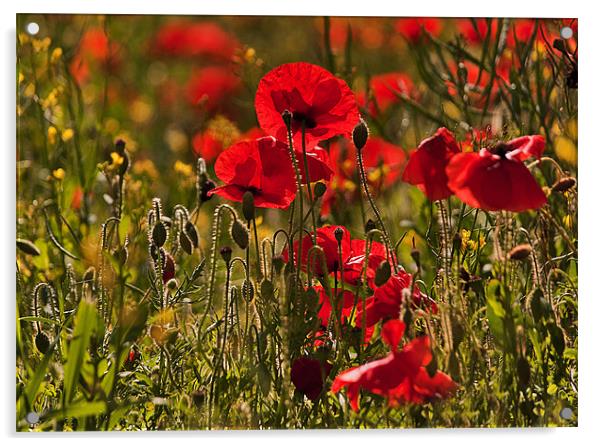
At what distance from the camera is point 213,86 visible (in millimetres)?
3014

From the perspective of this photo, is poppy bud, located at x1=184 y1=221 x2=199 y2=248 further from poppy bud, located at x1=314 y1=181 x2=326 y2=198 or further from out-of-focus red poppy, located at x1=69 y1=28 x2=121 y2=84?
out-of-focus red poppy, located at x1=69 y1=28 x2=121 y2=84

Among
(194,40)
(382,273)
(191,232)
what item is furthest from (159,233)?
(194,40)

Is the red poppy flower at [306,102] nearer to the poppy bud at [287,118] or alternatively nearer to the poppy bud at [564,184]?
the poppy bud at [287,118]

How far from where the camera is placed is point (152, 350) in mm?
2197

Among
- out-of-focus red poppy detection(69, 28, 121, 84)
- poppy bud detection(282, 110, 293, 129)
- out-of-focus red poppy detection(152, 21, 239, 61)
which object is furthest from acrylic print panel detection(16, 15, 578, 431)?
out-of-focus red poppy detection(152, 21, 239, 61)

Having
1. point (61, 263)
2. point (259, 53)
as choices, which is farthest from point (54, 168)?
point (259, 53)

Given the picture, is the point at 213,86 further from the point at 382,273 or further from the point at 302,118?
the point at 382,273

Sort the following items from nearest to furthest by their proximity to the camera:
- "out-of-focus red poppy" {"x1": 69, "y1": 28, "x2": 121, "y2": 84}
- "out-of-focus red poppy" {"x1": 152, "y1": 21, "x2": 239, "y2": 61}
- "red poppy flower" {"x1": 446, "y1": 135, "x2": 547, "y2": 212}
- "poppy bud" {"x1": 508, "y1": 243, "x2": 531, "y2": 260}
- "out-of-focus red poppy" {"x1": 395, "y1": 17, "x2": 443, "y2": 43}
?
"red poppy flower" {"x1": 446, "y1": 135, "x2": 547, "y2": 212}
"poppy bud" {"x1": 508, "y1": 243, "x2": 531, "y2": 260}
"out-of-focus red poppy" {"x1": 395, "y1": 17, "x2": 443, "y2": 43}
"out-of-focus red poppy" {"x1": 69, "y1": 28, "x2": 121, "y2": 84}
"out-of-focus red poppy" {"x1": 152, "y1": 21, "x2": 239, "y2": 61}

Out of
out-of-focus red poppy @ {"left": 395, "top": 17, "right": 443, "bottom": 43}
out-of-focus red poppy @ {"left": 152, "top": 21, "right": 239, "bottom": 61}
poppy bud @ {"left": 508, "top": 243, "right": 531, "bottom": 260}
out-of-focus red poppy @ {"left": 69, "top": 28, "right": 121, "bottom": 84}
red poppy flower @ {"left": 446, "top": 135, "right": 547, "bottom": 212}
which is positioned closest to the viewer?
red poppy flower @ {"left": 446, "top": 135, "right": 547, "bottom": 212}

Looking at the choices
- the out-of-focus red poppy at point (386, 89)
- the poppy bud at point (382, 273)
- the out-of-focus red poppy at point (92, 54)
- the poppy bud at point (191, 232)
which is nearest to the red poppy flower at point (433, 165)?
the poppy bud at point (382, 273)

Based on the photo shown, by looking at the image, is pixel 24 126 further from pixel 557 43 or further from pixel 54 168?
pixel 557 43

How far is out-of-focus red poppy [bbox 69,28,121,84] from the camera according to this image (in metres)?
2.60

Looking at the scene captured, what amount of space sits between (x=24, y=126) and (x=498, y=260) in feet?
3.00
